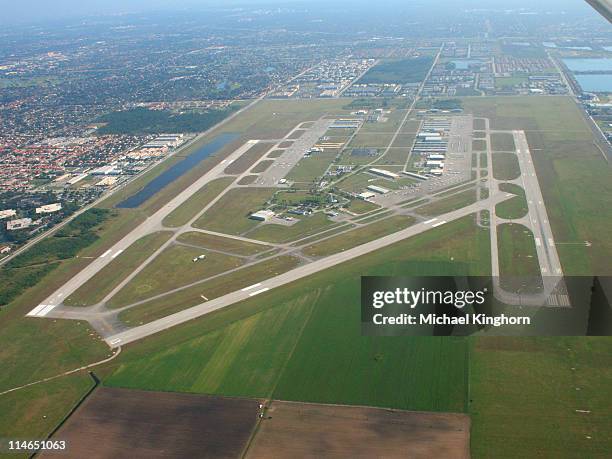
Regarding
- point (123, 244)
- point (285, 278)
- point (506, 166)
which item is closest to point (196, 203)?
point (123, 244)

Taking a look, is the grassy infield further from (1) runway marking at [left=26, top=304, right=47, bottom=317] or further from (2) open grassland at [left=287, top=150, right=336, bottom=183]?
(2) open grassland at [left=287, top=150, right=336, bottom=183]

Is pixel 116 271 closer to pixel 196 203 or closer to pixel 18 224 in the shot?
pixel 196 203

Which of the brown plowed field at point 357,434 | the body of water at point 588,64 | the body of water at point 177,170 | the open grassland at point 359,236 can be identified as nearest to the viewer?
the brown plowed field at point 357,434

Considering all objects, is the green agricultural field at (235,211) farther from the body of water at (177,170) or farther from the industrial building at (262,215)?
the body of water at (177,170)

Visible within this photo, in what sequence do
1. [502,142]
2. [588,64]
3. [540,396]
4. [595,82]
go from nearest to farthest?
[540,396]
[502,142]
[595,82]
[588,64]

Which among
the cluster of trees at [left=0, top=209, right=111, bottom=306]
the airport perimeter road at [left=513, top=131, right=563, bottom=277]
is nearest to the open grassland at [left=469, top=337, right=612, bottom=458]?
the airport perimeter road at [left=513, top=131, right=563, bottom=277]

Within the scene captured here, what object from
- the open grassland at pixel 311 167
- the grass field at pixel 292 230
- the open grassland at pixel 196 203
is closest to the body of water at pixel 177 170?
the open grassland at pixel 196 203
